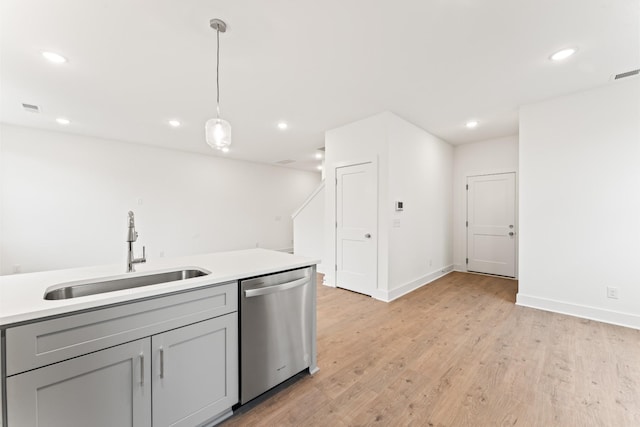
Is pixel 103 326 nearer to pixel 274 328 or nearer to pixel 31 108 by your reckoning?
pixel 274 328

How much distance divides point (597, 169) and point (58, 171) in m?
8.45

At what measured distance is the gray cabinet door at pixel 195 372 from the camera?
1.36 m

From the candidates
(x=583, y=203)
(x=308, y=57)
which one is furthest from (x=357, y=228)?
(x=583, y=203)

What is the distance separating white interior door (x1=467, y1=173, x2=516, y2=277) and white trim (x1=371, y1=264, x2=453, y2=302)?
798 mm

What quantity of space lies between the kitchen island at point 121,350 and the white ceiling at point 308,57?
6.36 ft

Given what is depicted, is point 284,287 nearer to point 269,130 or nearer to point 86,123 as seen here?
point 269,130

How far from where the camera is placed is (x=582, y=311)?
3168mm

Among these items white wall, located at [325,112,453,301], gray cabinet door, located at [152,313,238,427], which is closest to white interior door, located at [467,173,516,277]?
white wall, located at [325,112,453,301]

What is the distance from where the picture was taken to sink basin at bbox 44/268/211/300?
1436mm

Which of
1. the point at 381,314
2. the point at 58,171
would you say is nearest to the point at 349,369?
the point at 381,314

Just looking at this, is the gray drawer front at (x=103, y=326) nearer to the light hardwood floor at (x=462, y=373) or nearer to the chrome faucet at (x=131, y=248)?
the chrome faucet at (x=131, y=248)

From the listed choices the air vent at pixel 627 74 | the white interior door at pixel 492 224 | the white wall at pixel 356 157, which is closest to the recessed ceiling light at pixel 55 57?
the white wall at pixel 356 157

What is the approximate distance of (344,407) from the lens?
1742 millimetres

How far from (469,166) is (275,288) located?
17.5ft
